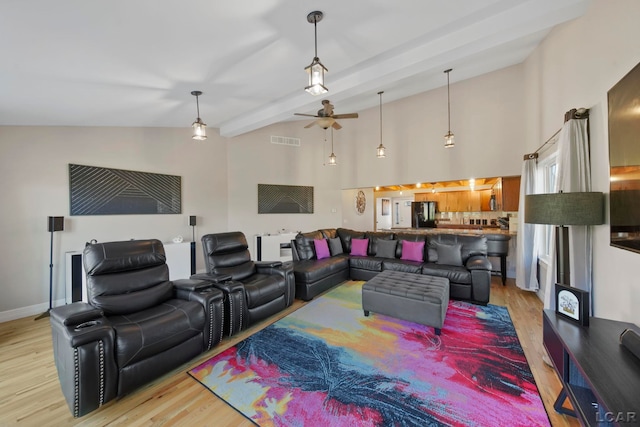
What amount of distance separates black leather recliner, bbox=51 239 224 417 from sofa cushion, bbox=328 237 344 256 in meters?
2.88

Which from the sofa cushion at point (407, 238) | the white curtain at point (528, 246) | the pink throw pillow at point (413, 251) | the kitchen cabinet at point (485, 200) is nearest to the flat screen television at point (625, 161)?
the white curtain at point (528, 246)

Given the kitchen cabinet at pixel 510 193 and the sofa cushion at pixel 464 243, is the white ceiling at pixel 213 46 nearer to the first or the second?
the kitchen cabinet at pixel 510 193

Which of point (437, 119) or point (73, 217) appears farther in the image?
point (437, 119)

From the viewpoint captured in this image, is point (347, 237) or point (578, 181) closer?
point (578, 181)

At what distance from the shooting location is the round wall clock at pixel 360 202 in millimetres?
7921

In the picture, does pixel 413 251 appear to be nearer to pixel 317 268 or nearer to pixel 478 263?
pixel 478 263

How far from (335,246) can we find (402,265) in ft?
4.64

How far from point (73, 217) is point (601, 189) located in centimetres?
619

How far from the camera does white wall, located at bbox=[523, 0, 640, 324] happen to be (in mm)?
1701

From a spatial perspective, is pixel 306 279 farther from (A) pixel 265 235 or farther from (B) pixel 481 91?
(B) pixel 481 91

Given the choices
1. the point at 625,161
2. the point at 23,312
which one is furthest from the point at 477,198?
the point at 23,312

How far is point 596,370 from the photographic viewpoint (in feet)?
3.97

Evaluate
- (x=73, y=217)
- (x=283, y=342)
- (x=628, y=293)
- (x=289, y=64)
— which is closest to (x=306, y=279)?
(x=283, y=342)

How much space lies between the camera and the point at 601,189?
2.05m
